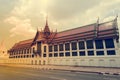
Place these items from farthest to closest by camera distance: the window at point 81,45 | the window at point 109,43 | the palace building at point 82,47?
1. the window at point 81,45
2. the palace building at point 82,47
3. the window at point 109,43

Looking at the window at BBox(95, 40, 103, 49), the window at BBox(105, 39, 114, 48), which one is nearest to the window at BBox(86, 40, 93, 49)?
the window at BBox(95, 40, 103, 49)

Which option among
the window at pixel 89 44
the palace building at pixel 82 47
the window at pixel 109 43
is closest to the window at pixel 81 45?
the palace building at pixel 82 47

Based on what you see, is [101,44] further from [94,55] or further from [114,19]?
[114,19]

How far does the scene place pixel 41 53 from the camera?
60750 mm

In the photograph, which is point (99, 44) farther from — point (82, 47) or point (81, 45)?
point (81, 45)

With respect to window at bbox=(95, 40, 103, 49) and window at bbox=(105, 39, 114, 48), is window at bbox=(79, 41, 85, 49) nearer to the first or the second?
window at bbox=(95, 40, 103, 49)

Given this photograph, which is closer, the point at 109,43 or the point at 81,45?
the point at 109,43

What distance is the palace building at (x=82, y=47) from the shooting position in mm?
39188

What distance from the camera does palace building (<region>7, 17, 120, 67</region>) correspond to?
39.2 metres

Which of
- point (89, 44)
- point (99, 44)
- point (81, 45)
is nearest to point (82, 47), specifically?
point (81, 45)

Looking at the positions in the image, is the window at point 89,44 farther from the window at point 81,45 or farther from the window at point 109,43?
the window at point 109,43

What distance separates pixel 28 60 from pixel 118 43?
44.3 m

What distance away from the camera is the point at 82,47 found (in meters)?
45.7

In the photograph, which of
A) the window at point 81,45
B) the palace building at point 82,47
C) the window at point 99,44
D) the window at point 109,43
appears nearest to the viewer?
the window at point 109,43
